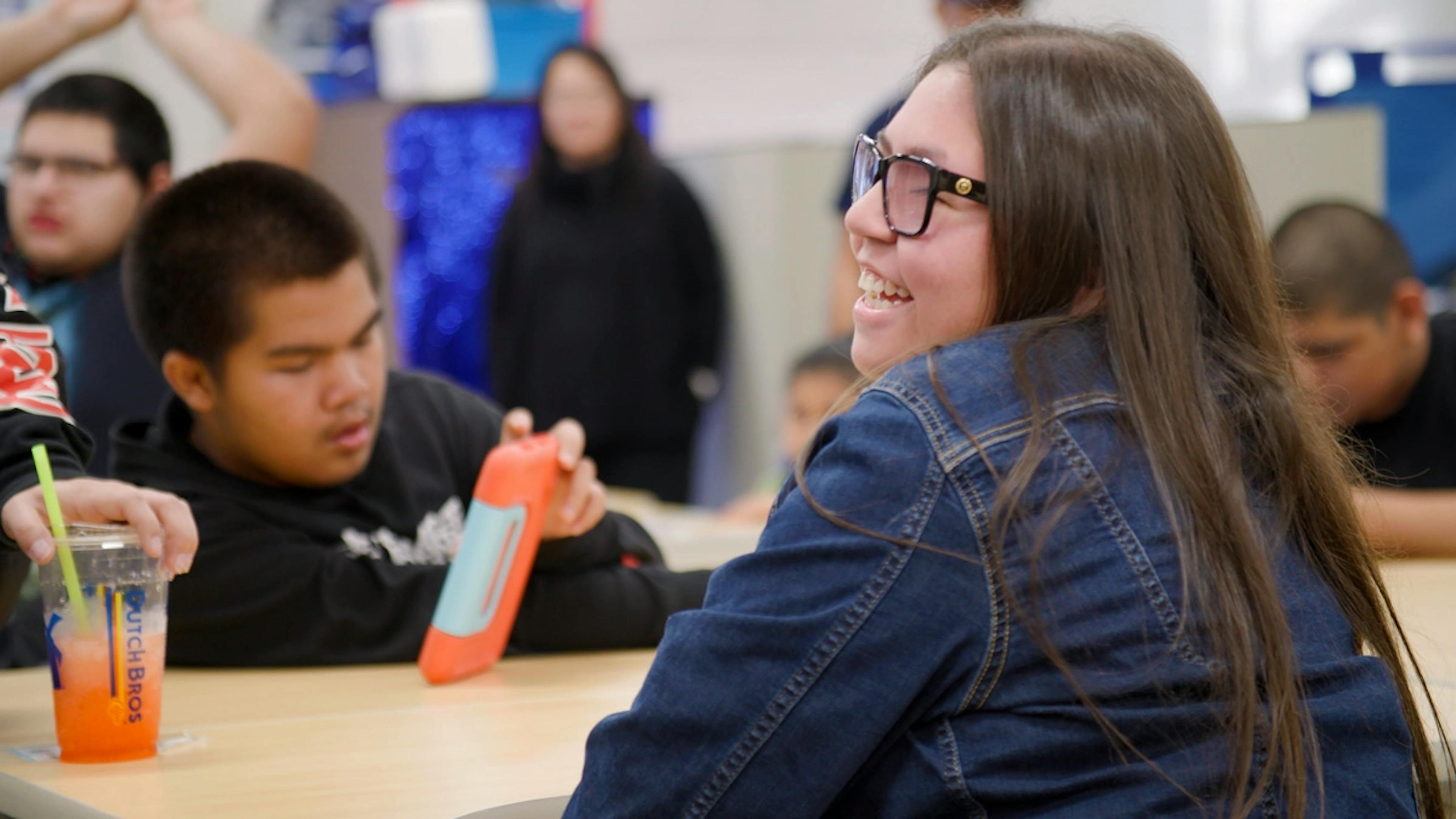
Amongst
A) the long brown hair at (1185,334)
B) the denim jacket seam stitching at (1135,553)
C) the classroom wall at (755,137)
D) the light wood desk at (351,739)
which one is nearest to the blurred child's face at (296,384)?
the light wood desk at (351,739)

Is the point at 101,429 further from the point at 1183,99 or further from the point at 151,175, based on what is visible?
the point at 1183,99

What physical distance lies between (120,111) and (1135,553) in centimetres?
207

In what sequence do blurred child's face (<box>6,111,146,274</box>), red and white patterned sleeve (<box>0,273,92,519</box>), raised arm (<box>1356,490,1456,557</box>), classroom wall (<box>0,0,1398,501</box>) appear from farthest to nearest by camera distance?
classroom wall (<box>0,0,1398,501</box>) < blurred child's face (<box>6,111,146,274</box>) < raised arm (<box>1356,490,1456,557</box>) < red and white patterned sleeve (<box>0,273,92,519</box>)

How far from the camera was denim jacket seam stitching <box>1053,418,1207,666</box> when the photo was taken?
851 millimetres

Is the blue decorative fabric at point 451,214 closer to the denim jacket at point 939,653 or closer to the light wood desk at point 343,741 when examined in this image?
the light wood desk at point 343,741

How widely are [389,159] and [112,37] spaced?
75 centimetres

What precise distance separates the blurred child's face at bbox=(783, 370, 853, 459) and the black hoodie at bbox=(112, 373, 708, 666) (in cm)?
150

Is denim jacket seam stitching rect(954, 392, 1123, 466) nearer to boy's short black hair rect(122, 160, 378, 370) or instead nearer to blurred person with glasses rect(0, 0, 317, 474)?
boy's short black hair rect(122, 160, 378, 370)

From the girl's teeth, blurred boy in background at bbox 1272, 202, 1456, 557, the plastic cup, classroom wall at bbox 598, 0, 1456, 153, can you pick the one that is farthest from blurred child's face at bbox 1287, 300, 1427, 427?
classroom wall at bbox 598, 0, 1456, 153

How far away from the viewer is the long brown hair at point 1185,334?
0.85 meters

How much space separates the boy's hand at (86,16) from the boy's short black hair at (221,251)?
2.31 ft

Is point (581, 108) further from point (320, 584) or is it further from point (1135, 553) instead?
point (1135, 553)

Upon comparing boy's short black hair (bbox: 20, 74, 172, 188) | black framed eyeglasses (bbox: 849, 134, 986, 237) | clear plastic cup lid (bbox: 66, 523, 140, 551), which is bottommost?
clear plastic cup lid (bbox: 66, 523, 140, 551)

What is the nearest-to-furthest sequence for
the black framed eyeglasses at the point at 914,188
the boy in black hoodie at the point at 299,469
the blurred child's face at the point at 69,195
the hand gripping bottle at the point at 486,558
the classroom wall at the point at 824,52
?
the black framed eyeglasses at the point at 914,188 < the hand gripping bottle at the point at 486,558 < the boy in black hoodie at the point at 299,469 < the blurred child's face at the point at 69,195 < the classroom wall at the point at 824,52
